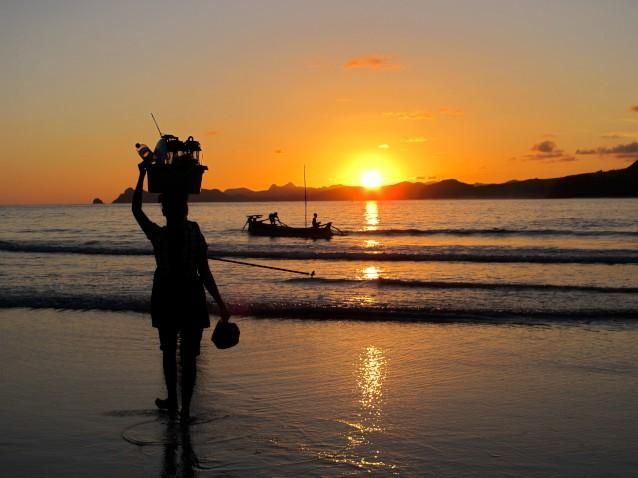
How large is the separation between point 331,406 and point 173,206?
231 cm

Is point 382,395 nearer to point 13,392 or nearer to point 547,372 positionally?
point 547,372

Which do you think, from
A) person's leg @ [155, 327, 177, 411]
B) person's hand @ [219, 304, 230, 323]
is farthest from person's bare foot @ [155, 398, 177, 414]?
person's hand @ [219, 304, 230, 323]

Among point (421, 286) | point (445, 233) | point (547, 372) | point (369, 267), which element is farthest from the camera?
point (445, 233)

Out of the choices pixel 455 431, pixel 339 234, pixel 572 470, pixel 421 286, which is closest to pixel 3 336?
pixel 455 431

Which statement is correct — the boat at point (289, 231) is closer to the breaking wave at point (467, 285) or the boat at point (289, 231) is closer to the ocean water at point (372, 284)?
the ocean water at point (372, 284)

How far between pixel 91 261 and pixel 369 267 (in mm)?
9896

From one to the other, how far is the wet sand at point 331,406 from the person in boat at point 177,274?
834 millimetres

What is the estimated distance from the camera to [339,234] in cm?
5047

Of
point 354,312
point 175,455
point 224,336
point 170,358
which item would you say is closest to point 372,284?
point 354,312

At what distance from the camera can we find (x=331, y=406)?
6395 millimetres

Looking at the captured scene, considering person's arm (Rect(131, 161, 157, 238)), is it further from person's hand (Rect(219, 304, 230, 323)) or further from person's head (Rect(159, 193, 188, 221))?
person's hand (Rect(219, 304, 230, 323))

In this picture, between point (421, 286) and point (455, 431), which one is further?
point (421, 286)

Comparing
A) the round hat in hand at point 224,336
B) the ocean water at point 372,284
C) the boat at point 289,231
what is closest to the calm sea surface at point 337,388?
the ocean water at point 372,284

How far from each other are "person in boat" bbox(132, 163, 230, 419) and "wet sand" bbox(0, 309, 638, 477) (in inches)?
32.8
